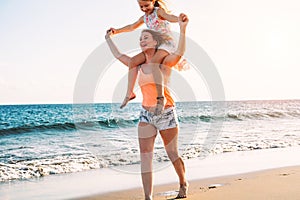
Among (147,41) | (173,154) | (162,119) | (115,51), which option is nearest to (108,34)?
(115,51)

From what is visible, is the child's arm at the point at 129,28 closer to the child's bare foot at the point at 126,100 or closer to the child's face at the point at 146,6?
the child's face at the point at 146,6

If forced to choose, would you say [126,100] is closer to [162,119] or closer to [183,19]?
[162,119]

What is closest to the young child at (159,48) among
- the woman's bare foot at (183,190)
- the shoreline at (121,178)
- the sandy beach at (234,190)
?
the woman's bare foot at (183,190)

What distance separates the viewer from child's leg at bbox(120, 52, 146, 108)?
12.4 ft

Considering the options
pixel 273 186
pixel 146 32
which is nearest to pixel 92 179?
pixel 273 186

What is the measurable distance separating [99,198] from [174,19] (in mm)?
2523

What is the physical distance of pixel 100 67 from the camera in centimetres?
467

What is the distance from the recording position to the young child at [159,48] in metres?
3.71

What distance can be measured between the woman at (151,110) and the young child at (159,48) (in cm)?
4

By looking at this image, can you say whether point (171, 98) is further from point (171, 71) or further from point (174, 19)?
point (174, 19)

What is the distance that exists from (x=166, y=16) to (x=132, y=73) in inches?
24.0

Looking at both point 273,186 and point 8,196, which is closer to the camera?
point 273,186

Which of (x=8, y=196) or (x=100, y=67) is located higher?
(x=100, y=67)

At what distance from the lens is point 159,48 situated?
12.5 ft
